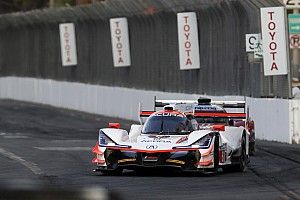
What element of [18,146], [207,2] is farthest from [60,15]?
[18,146]

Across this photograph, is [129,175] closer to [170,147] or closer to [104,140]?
[104,140]

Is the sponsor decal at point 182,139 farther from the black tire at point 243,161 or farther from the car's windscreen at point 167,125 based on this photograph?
the black tire at point 243,161

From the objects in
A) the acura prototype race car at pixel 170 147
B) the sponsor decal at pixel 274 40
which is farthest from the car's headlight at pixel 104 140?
the sponsor decal at pixel 274 40

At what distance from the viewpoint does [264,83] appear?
29.5m

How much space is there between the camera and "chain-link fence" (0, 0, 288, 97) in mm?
31297

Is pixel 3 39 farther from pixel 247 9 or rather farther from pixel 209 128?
pixel 209 128

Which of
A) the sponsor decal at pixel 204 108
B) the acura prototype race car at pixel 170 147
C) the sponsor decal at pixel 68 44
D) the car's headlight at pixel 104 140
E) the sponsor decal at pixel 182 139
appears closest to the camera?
the acura prototype race car at pixel 170 147

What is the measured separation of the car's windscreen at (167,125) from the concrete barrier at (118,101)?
9502mm

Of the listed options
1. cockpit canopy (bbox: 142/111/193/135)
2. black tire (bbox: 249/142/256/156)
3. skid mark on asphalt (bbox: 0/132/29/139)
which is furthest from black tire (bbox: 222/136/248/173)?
skid mark on asphalt (bbox: 0/132/29/139)

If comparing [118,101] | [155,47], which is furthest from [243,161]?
[118,101]

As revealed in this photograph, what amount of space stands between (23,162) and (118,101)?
2269 centimetres

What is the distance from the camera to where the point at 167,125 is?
17453 millimetres

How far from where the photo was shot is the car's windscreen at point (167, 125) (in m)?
17.4

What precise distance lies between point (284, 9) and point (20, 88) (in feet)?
115
